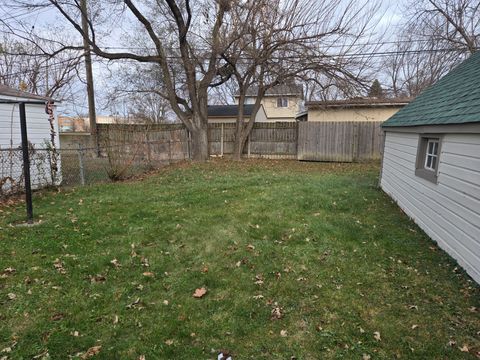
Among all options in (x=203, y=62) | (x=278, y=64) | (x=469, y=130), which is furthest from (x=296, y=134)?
(x=469, y=130)

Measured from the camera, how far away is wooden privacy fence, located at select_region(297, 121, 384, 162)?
44.9 feet

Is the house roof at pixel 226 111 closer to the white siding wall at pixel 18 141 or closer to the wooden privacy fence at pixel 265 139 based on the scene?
the wooden privacy fence at pixel 265 139

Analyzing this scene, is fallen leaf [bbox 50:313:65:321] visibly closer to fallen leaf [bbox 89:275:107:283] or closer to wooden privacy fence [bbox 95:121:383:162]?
fallen leaf [bbox 89:275:107:283]

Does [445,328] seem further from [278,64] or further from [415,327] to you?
[278,64]

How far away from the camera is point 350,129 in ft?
45.3

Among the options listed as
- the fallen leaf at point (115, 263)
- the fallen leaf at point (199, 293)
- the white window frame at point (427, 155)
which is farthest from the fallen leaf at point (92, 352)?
the white window frame at point (427, 155)

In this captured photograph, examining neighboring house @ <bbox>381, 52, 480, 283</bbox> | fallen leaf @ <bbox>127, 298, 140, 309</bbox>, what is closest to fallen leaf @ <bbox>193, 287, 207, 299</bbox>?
fallen leaf @ <bbox>127, 298, 140, 309</bbox>

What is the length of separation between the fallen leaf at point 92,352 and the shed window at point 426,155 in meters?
5.28

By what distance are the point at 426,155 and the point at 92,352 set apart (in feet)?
19.7

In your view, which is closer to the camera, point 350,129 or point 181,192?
point 181,192

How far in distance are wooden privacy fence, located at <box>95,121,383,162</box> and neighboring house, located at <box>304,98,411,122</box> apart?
2.16 metres

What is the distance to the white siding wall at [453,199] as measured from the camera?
11.7 feet

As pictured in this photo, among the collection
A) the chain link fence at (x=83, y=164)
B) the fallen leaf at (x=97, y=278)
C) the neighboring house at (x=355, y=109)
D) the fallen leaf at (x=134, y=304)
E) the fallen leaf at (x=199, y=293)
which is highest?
the neighboring house at (x=355, y=109)

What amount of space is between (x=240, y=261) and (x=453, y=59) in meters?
18.0
